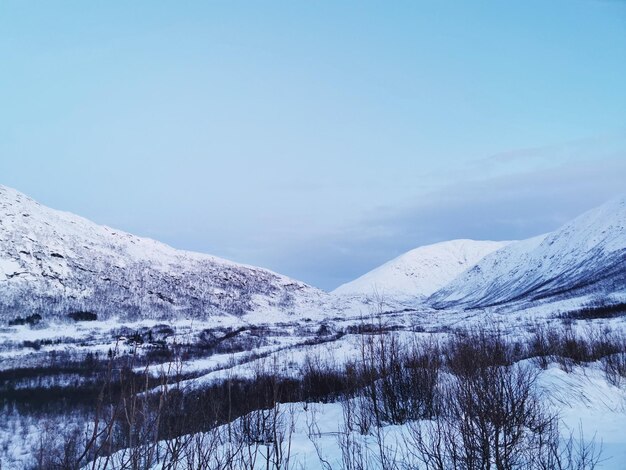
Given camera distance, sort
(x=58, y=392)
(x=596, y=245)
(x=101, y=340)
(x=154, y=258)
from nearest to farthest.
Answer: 1. (x=58, y=392)
2. (x=101, y=340)
3. (x=596, y=245)
4. (x=154, y=258)

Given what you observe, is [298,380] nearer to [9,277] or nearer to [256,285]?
[9,277]

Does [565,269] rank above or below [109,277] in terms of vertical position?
below

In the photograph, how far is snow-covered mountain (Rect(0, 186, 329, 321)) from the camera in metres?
83.4

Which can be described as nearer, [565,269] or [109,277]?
[109,277]

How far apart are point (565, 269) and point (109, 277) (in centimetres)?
10588

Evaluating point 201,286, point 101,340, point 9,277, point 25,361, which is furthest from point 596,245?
point 9,277

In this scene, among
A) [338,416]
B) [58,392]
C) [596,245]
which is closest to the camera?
[338,416]

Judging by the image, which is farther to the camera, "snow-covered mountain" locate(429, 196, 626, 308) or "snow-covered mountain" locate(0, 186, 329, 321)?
"snow-covered mountain" locate(0, 186, 329, 321)

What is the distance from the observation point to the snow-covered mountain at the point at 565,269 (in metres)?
79.5

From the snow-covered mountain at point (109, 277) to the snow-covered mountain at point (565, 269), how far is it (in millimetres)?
52052

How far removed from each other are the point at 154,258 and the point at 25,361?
80392mm

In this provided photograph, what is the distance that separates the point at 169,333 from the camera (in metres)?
67.8

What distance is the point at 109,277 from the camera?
3856 inches

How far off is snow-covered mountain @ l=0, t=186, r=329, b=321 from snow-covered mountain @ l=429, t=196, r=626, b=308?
52052mm
